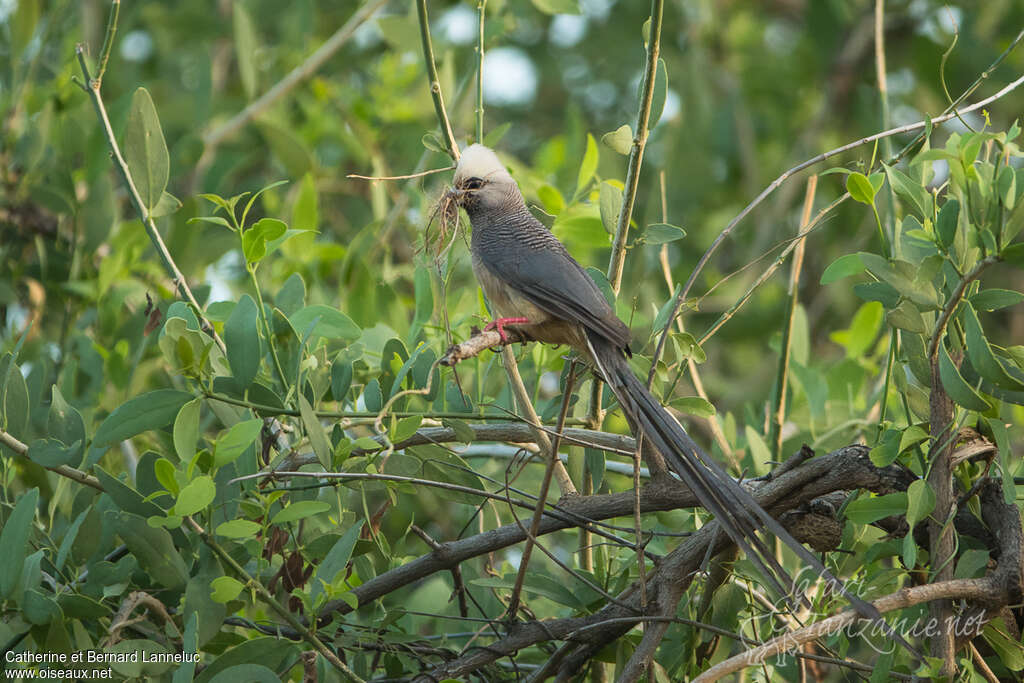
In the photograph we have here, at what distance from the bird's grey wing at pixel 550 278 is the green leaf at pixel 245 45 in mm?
1817

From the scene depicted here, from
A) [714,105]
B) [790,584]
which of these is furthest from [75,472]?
[714,105]

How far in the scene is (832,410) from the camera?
2959 millimetres

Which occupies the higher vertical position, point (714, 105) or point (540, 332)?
point (714, 105)

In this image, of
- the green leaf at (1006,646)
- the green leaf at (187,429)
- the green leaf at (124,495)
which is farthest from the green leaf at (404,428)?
the green leaf at (1006,646)

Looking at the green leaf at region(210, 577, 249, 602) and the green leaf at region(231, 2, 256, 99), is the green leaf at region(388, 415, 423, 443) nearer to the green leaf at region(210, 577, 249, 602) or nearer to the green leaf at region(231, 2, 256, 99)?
the green leaf at region(210, 577, 249, 602)

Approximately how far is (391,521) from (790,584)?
283 cm

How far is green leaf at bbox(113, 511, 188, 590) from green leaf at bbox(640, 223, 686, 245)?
125 cm

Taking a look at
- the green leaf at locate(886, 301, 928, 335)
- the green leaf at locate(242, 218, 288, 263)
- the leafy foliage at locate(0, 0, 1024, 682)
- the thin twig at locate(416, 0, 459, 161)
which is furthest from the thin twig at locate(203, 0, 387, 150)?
the green leaf at locate(886, 301, 928, 335)

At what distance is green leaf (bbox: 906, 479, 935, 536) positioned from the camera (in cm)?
176

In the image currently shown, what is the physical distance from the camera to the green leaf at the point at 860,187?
72.7 inches

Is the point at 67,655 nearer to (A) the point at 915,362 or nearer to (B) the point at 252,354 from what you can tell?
(B) the point at 252,354

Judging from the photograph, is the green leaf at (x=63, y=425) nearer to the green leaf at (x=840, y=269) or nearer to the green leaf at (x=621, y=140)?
the green leaf at (x=621, y=140)

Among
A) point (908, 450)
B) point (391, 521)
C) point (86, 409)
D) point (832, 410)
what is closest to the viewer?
point (908, 450)

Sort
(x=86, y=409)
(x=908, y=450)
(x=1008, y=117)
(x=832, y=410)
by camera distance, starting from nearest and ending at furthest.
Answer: (x=908, y=450) < (x=86, y=409) < (x=832, y=410) < (x=1008, y=117)
